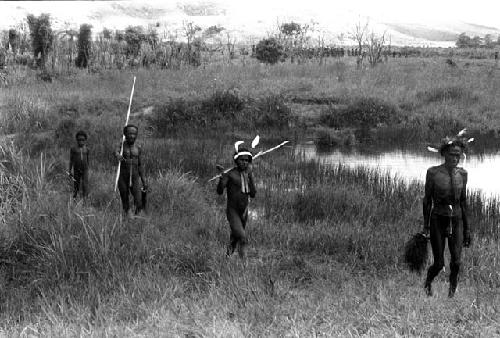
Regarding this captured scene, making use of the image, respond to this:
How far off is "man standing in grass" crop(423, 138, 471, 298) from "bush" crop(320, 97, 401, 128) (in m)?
16.0

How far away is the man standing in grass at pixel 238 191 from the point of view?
7246mm

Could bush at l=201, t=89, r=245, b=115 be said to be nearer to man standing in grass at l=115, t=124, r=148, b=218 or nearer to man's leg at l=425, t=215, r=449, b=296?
man standing in grass at l=115, t=124, r=148, b=218

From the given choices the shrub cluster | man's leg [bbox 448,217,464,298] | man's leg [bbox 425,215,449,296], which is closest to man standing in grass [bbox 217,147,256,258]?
man's leg [bbox 425,215,449,296]

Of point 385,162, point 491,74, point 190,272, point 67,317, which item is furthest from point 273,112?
point 67,317

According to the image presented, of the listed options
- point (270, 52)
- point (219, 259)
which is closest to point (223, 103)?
point (219, 259)

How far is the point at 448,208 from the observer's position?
6.26m

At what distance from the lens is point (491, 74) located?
30.3 m

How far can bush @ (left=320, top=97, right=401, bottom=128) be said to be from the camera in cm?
2242

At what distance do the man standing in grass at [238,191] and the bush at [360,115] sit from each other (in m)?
15.4

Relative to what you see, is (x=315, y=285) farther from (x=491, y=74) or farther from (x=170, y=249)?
(x=491, y=74)

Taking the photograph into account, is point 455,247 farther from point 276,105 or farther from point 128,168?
point 276,105

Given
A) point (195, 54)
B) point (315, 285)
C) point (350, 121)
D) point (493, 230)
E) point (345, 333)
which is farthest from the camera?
point (195, 54)

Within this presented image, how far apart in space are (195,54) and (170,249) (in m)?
32.1

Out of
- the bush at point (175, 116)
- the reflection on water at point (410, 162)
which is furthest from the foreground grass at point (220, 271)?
the bush at point (175, 116)
